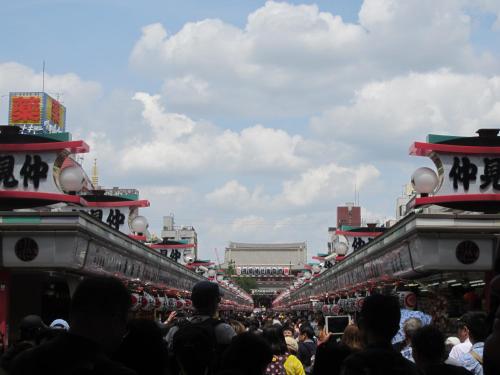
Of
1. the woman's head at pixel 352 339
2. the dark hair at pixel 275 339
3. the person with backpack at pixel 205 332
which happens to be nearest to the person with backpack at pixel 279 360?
the dark hair at pixel 275 339

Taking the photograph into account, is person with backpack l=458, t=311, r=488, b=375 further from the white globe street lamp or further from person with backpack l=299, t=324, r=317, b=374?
the white globe street lamp

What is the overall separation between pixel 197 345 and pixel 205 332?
0.21 meters

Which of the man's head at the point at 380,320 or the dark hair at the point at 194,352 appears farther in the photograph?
the dark hair at the point at 194,352

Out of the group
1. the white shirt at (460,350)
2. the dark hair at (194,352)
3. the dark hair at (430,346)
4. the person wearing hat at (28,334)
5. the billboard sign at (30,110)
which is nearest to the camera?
the dark hair at (194,352)

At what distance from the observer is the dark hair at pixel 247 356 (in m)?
5.95

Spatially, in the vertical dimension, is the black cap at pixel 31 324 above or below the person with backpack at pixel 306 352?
above

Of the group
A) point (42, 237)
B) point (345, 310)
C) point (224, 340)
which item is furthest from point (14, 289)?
point (224, 340)

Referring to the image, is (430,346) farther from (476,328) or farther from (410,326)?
(410,326)

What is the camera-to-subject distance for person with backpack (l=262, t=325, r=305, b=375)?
10477 millimetres

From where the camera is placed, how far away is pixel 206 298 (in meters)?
7.62

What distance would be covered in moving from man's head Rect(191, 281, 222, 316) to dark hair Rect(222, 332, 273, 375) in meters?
1.58

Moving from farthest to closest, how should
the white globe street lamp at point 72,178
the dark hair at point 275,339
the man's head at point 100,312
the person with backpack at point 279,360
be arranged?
1. the white globe street lamp at point 72,178
2. the dark hair at point 275,339
3. the person with backpack at point 279,360
4. the man's head at point 100,312

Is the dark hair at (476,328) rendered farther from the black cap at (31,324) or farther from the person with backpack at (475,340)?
the black cap at (31,324)

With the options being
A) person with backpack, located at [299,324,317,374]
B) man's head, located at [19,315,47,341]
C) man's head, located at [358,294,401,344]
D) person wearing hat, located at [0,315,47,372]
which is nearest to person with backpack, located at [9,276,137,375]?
man's head, located at [358,294,401,344]
